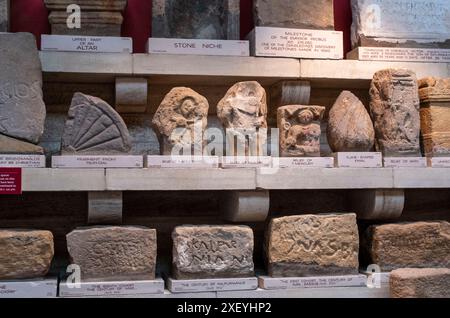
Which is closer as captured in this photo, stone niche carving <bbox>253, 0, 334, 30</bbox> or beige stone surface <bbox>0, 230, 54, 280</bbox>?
beige stone surface <bbox>0, 230, 54, 280</bbox>

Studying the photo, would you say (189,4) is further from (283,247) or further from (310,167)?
(283,247)

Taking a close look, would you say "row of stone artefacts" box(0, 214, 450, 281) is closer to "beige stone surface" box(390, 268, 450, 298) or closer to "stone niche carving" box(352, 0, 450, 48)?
"beige stone surface" box(390, 268, 450, 298)

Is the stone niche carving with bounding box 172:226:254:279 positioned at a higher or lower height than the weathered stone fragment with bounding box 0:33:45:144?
lower

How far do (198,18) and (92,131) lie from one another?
3.92 feet

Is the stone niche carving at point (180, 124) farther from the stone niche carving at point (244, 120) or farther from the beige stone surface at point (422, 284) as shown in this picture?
the beige stone surface at point (422, 284)

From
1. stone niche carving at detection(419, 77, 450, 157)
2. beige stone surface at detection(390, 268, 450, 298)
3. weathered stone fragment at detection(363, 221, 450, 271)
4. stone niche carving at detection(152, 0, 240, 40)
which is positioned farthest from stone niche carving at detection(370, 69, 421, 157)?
stone niche carving at detection(152, 0, 240, 40)

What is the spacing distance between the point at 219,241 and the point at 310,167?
2.46ft

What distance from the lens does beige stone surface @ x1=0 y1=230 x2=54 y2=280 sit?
354 centimetres

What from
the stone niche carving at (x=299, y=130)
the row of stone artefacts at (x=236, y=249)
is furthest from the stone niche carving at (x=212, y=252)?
the stone niche carving at (x=299, y=130)

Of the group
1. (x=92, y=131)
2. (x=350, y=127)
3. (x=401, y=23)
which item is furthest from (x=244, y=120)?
(x=401, y=23)

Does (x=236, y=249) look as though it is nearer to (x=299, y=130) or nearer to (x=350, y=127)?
(x=299, y=130)

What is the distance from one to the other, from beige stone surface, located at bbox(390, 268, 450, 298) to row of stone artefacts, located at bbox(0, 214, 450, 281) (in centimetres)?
17

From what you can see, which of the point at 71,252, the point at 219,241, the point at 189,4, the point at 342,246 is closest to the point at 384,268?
the point at 342,246

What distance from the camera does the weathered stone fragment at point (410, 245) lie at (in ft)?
→ 13.2
